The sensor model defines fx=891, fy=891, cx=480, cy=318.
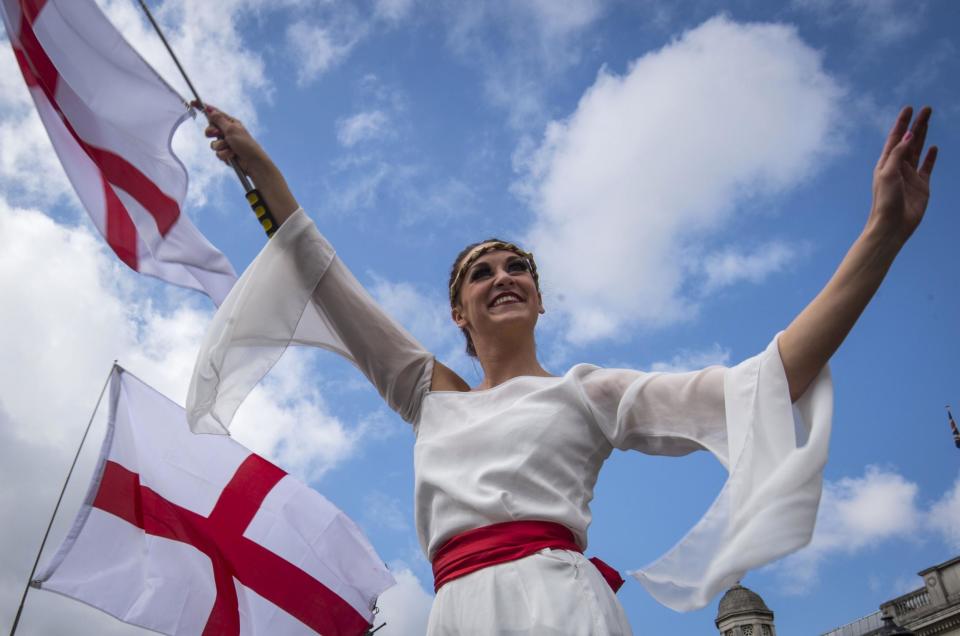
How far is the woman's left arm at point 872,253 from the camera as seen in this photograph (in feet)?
7.28

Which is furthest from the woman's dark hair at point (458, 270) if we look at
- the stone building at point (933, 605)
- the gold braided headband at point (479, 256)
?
the stone building at point (933, 605)

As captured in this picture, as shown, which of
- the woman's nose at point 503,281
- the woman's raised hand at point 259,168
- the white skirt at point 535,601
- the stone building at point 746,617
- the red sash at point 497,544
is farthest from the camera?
the stone building at point 746,617

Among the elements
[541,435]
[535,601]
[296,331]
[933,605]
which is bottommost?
[535,601]

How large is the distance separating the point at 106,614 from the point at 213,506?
0.75 m

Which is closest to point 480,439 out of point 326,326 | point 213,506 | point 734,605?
point 326,326

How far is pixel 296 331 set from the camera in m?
3.29

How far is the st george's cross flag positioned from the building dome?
19.6 meters

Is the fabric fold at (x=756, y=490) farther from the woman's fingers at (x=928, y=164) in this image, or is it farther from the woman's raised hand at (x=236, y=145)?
the woman's raised hand at (x=236, y=145)

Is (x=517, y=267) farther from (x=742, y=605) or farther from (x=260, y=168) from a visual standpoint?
(x=742, y=605)

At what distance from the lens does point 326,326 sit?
3.31 meters

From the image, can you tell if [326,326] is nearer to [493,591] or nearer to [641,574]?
[493,591]

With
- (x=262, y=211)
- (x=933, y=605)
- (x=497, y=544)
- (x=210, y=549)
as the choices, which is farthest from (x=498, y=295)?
(x=933, y=605)

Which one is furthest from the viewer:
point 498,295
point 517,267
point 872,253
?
point 517,267

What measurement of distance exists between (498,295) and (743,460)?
1.21m
